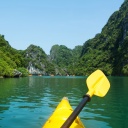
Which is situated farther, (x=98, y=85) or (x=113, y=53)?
(x=113, y=53)

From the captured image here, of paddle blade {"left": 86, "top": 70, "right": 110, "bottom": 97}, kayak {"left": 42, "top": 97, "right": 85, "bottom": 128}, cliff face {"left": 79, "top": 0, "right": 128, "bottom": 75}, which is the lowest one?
kayak {"left": 42, "top": 97, "right": 85, "bottom": 128}

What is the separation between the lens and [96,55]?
186125mm

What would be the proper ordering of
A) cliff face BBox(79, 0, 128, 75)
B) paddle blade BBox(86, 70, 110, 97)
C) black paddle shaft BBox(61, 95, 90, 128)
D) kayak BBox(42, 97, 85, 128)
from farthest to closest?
cliff face BBox(79, 0, 128, 75) → kayak BBox(42, 97, 85, 128) → paddle blade BBox(86, 70, 110, 97) → black paddle shaft BBox(61, 95, 90, 128)

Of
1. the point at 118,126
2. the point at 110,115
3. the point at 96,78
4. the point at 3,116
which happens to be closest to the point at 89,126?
the point at 118,126

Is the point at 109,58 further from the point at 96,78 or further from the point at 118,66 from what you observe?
the point at 96,78

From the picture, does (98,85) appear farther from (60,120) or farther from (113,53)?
(113,53)

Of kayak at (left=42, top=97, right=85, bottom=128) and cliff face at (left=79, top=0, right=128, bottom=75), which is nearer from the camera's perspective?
kayak at (left=42, top=97, right=85, bottom=128)

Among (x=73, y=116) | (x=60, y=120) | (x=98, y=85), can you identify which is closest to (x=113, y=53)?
(x=60, y=120)

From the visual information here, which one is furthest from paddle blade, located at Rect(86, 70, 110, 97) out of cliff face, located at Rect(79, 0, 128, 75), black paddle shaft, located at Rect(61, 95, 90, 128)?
cliff face, located at Rect(79, 0, 128, 75)

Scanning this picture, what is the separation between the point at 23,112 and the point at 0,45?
10733 cm

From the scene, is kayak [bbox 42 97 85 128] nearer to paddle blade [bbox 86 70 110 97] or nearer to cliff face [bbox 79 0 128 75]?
paddle blade [bbox 86 70 110 97]

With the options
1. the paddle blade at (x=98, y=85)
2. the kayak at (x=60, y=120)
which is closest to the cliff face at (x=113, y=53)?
the kayak at (x=60, y=120)

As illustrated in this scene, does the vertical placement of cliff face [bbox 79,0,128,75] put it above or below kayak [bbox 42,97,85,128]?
above

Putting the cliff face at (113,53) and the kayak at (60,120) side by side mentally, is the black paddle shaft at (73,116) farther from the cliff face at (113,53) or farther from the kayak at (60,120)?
the cliff face at (113,53)
